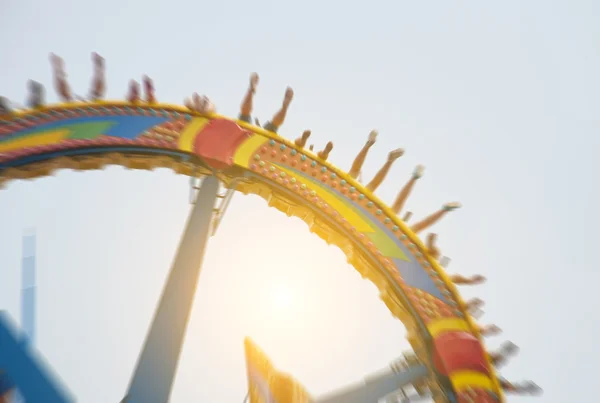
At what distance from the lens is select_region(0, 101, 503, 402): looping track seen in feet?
14.6

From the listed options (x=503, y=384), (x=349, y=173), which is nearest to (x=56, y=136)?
(x=349, y=173)

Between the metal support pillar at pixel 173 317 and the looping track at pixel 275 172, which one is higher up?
the looping track at pixel 275 172

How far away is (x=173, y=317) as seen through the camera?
3.89 meters

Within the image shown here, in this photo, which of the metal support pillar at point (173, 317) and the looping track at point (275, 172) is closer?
the metal support pillar at point (173, 317)

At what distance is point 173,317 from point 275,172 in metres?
1.57

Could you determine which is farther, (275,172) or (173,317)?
(275,172)

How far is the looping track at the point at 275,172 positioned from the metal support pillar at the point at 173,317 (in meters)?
0.48

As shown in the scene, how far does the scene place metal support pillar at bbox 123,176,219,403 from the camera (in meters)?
3.57

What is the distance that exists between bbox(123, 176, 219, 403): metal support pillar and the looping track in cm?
48

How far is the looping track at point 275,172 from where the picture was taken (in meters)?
4.44

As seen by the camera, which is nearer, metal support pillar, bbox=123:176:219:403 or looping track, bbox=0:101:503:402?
metal support pillar, bbox=123:176:219:403

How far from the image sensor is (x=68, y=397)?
103 inches

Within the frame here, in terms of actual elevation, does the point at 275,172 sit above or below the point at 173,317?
above

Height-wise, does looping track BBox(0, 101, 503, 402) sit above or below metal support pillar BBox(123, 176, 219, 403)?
above
